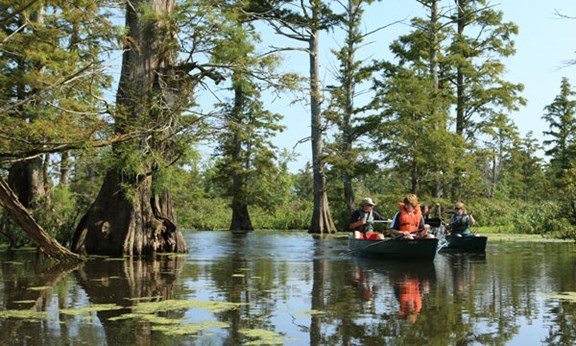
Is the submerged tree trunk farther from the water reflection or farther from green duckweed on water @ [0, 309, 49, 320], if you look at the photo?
green duckweed on water @ [0, 309, 49, 320]

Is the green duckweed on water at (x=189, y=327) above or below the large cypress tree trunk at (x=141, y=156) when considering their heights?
below

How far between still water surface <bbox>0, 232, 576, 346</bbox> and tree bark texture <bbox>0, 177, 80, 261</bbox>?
1.29ft

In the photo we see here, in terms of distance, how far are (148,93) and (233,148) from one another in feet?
83.3

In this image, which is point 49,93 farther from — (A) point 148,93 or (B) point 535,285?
(B) point 535,285

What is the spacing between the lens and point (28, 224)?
1322cm

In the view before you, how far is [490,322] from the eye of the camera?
7391mm

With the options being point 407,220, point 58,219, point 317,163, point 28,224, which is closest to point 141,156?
point 28,224

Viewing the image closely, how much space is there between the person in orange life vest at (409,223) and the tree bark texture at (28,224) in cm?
721

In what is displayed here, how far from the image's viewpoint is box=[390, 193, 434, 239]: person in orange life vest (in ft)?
53.6

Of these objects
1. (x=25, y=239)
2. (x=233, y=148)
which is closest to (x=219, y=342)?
(x=25, y=239)

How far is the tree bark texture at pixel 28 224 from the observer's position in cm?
1273

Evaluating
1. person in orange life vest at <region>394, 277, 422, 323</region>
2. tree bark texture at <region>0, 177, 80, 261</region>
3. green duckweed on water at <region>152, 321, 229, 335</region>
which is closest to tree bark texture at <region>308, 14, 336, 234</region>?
tree bark texture at <region>0, 177, 80, 261</region>

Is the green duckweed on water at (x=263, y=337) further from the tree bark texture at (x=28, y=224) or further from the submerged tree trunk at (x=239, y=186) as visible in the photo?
the submerged tree trunk at (x=239, y=186)

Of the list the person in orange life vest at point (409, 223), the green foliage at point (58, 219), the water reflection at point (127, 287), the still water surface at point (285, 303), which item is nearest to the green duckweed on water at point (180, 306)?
the still water surface at point (285, 303)
